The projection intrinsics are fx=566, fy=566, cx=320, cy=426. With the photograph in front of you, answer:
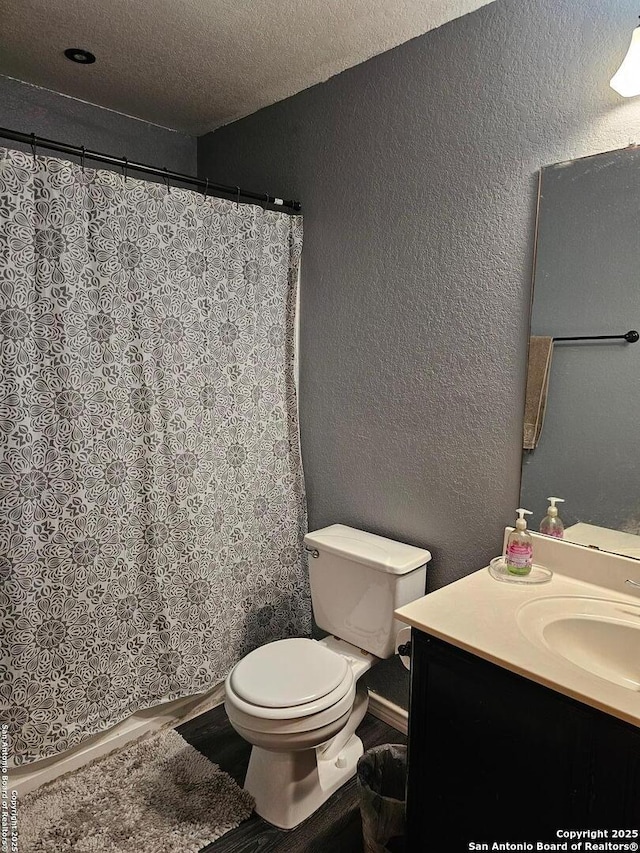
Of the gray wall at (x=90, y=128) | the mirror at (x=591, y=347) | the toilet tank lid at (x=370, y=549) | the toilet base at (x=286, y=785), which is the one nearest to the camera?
the mirror at (x=591, y=347)

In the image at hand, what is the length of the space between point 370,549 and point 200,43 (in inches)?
74.1

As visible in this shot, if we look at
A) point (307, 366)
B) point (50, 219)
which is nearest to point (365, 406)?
point (307, 366)

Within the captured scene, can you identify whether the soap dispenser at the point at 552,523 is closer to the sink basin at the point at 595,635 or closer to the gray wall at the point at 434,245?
the gray wall at the point at 434,245

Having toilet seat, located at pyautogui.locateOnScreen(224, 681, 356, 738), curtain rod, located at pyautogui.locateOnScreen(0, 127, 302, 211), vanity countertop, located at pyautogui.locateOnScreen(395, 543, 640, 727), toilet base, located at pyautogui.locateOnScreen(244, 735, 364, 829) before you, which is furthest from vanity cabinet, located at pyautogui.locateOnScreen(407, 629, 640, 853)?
curtain rod, located at pyautogui.locateOnScreen(0, 127, 302, 211)

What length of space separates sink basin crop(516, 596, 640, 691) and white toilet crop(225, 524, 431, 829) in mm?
579

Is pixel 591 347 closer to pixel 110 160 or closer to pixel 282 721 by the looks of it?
pixel 282 721

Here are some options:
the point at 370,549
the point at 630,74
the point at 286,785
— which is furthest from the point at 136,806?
the point at 630,74

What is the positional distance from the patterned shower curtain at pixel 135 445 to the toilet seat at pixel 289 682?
470 mm

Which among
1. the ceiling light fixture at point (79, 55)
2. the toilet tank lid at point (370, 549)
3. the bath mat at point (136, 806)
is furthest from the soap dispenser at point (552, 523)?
the ceiling light fixture at point (79, 55)

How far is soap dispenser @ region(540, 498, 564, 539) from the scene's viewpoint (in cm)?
162

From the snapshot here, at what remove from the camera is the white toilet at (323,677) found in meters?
1.62

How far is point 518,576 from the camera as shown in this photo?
1581 millimetres

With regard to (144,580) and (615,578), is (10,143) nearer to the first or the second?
(144,580)

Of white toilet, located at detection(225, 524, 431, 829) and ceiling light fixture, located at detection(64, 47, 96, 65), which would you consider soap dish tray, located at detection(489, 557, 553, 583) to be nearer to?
white toilet, located at detection(225, 524, 431, 829)
